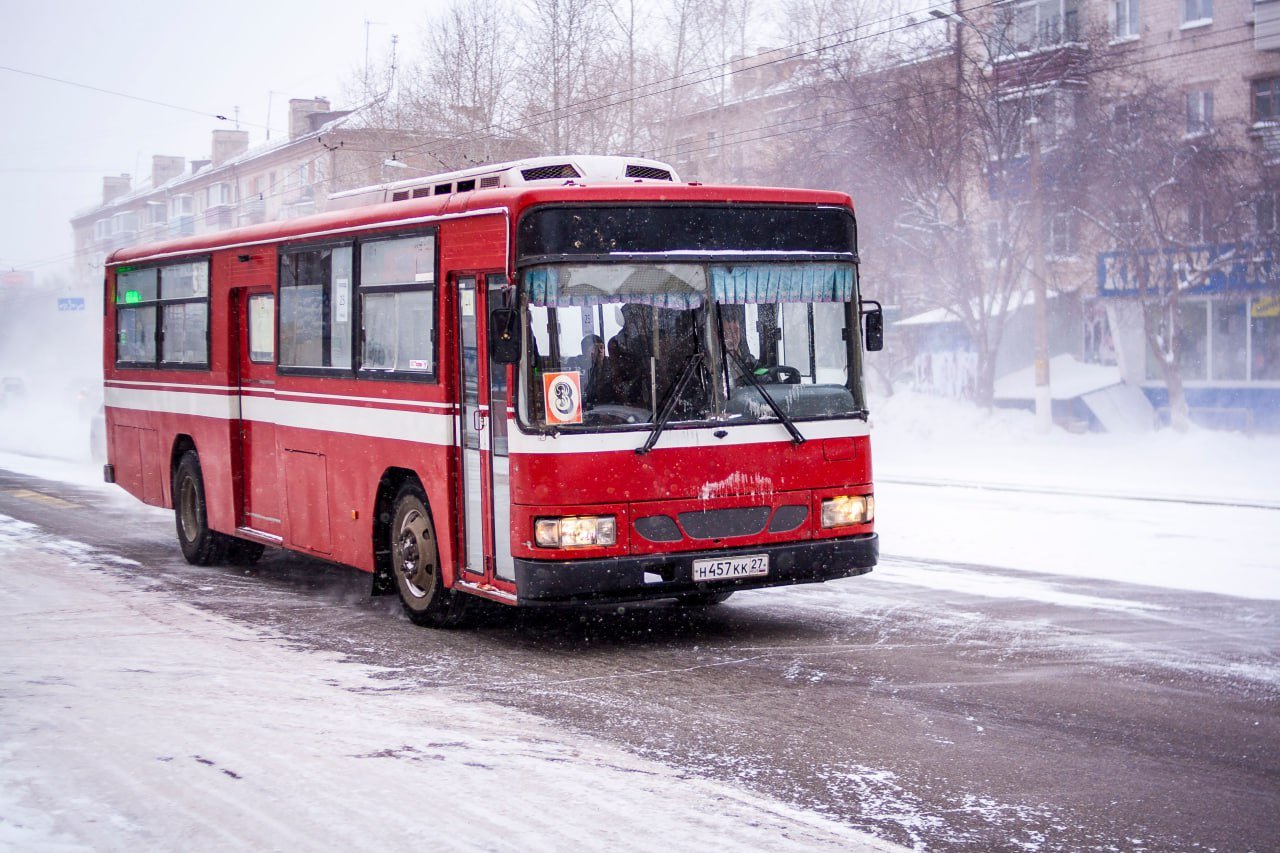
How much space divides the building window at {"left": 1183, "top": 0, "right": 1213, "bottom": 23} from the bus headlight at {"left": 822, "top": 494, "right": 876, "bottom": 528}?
3290 centimetres

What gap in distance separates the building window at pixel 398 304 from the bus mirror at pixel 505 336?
815 millimetres

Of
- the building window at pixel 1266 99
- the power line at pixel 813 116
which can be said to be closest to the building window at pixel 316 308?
the power line at pixel 813 116

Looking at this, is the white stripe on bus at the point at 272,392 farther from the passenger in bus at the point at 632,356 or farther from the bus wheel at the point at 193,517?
the passenger in bus at the point at 632,356

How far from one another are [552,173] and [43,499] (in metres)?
12.9

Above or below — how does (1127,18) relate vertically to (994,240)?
above

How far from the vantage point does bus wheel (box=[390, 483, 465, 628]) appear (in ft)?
32.1

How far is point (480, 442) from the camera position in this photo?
361 inches

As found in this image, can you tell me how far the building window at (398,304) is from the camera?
9719 mm

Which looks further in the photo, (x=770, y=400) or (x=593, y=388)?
(x=770, y=400)

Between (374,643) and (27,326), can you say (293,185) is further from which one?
(374,643)

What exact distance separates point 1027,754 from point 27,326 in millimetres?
100287

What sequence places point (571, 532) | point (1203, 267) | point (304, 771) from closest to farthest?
point (304, 771), point (571, 532), point (1203, 267)

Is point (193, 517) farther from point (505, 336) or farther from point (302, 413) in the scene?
point (505, 336)

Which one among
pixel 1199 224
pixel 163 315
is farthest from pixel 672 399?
pixel 1199 224
